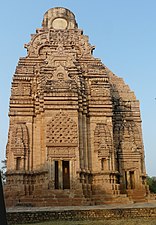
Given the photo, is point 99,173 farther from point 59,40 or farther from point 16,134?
point 59,40

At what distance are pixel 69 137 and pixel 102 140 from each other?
8.01 ft

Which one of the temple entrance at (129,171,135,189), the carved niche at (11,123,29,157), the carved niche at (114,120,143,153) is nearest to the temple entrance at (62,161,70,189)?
the carved niche at (11,123,29,157)

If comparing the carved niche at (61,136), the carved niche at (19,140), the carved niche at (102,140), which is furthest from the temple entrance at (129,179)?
the carved niche at (19,140)

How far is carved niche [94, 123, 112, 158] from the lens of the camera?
64.8 ft

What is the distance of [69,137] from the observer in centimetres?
1903

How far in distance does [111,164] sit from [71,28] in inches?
565

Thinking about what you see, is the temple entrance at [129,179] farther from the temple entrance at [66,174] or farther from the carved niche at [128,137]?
the temple entrance at [66,174]

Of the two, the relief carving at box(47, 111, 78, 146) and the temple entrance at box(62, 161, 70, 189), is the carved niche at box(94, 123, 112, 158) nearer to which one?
the relief carving at box(47, 111, 78, 146)

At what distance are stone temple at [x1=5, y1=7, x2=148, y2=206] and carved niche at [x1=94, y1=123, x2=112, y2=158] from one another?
66 millimetres

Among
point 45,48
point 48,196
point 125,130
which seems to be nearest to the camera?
point 48,196

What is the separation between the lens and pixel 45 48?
25250 mm

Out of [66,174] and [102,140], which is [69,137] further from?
[66,174]

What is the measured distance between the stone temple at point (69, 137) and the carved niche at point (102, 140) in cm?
7

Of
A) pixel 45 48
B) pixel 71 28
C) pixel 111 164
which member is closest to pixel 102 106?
pixel 111 164
